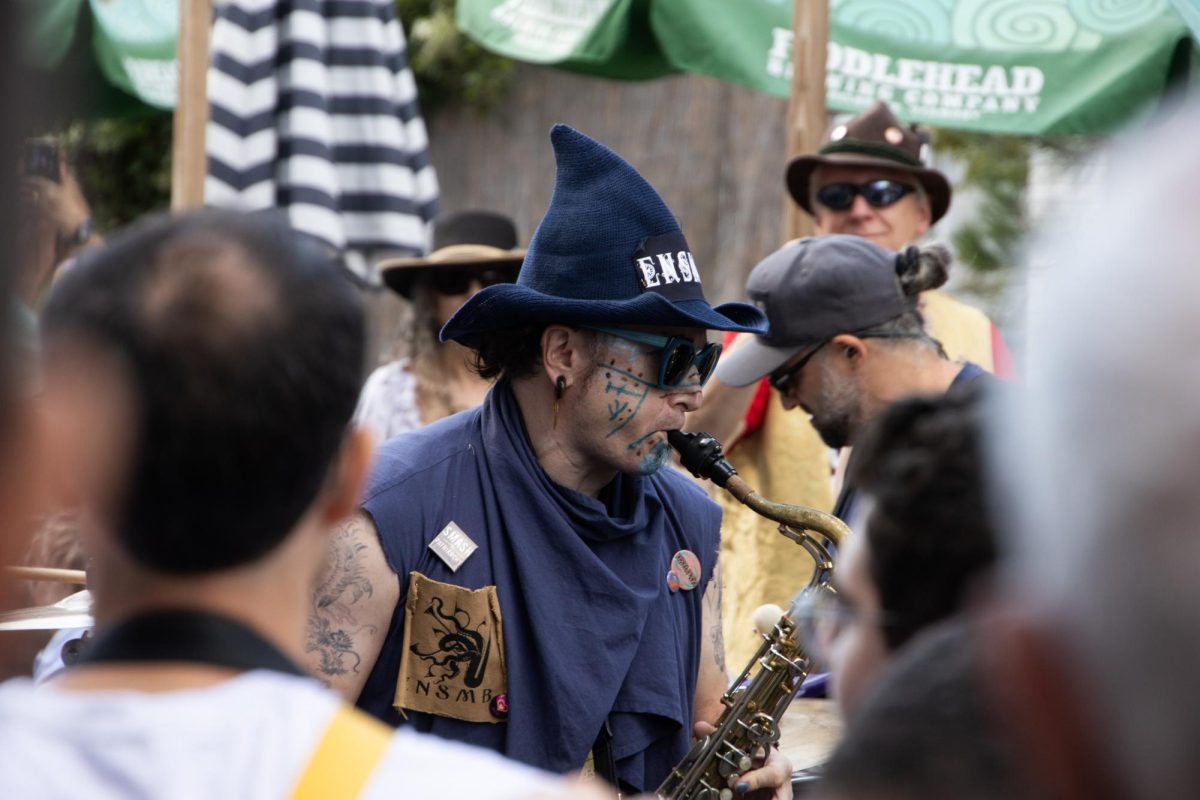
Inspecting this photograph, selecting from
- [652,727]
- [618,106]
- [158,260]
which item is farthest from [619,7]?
[158,260]

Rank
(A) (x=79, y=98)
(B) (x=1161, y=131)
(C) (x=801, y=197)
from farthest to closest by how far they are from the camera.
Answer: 1. (C) (x=801, y=197)
2. (B) (x=1161, y=131)
3. (A) (x=79, y=98)

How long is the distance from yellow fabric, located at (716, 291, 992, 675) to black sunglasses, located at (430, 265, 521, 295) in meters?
1.47

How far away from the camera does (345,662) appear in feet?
9.50

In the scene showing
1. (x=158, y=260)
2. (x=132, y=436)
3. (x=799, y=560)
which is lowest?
(x=799, y=560)

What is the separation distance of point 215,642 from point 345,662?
5.46 ft

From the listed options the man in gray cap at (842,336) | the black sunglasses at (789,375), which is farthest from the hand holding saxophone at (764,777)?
the black sunglasses at (789,375)

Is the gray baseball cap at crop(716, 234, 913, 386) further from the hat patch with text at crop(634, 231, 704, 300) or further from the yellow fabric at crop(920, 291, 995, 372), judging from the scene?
the hat patch with text at crop(634, 231, 704, 300)

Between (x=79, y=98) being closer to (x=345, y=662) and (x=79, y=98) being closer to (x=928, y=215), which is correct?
(x=345, y=662)

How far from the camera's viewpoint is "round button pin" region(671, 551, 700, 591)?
11.1 ft

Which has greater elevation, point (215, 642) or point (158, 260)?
point (158, 260)

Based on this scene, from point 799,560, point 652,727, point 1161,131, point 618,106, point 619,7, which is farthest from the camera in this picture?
point 618,106

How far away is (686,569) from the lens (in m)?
3.41

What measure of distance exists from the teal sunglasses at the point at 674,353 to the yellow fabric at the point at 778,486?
1.60m

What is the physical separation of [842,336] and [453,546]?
1.70 metres
